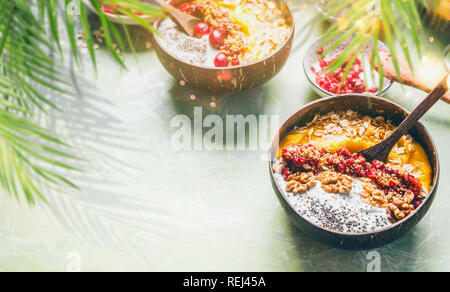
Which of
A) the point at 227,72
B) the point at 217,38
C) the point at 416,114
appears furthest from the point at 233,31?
the point at 416,114

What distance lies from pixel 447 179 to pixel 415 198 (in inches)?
11.0

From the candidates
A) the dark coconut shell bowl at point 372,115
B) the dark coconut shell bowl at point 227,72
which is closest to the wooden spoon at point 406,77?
the dark coconut shell bowl at point 372,115

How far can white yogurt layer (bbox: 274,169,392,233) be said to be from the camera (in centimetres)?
113

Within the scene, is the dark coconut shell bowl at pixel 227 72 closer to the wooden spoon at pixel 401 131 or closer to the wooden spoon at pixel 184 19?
the wooden spoon at pixel 184 19

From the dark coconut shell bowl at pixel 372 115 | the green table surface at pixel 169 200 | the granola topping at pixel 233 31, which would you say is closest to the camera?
the dark coconut shell bowl at pixel 372 115

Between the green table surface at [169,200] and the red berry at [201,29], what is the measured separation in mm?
208

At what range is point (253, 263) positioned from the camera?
1294 mm

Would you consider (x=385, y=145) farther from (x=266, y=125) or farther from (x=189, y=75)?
(x=189, y=75)

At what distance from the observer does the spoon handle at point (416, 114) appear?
43.6 inches

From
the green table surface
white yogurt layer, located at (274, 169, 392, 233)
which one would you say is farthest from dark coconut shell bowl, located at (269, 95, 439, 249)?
the green table surface

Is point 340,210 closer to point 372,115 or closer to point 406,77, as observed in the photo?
point 372,115

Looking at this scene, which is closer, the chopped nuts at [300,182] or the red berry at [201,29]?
the chopped nuts at [300,182]

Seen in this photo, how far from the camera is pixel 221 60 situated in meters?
1.38

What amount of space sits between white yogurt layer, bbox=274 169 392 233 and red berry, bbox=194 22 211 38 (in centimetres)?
60
